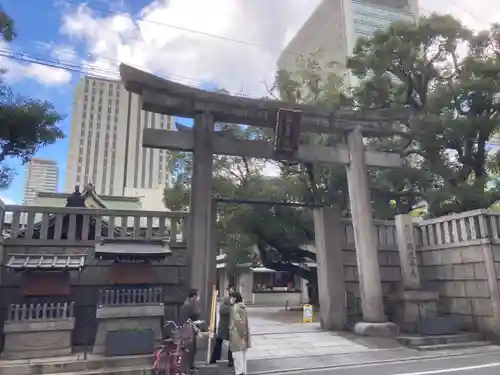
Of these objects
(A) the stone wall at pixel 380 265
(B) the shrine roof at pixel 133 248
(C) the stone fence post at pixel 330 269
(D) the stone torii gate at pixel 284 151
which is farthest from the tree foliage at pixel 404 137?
(B) the shrine roof at pixel 133 248

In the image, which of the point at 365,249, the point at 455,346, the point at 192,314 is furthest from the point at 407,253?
the point at 192,314

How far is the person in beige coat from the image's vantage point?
7259 millimetres

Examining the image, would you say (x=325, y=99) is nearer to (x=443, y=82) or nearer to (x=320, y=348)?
(x=443, y=82)

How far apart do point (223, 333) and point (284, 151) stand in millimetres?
5684

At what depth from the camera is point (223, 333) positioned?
Result: 805 centimetres

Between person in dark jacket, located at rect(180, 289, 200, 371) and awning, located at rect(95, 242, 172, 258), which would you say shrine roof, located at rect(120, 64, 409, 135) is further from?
person in dark jacket, located at rect(180, 289, 200, 371)

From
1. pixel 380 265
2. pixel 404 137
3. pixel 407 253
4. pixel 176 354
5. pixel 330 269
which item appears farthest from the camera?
pixel 404 137

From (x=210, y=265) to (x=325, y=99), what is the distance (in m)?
9.66

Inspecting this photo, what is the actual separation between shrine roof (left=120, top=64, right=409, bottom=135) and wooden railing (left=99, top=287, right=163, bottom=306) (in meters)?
4.97

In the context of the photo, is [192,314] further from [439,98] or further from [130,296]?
[439,98]

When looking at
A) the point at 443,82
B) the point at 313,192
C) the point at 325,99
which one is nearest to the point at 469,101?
the point at 443,82

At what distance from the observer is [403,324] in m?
11.8

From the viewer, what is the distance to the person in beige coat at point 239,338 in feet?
23.8

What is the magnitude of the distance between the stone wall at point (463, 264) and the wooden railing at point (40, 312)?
10976 mm
